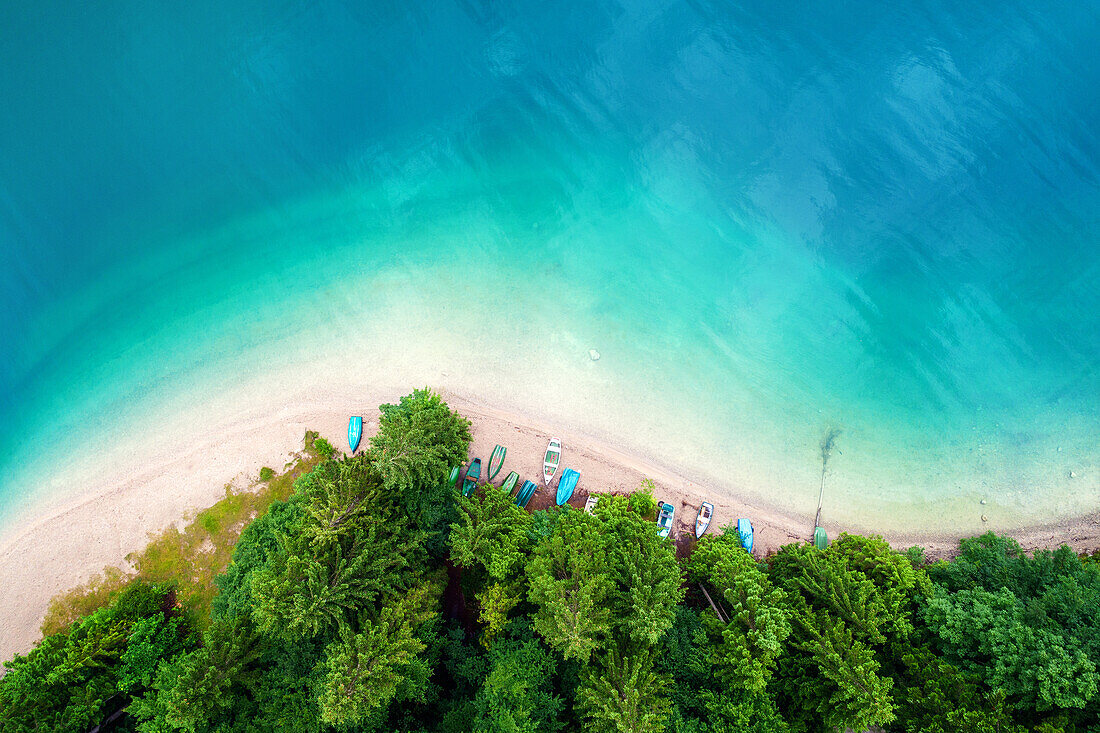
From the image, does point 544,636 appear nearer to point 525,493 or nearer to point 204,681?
point 525,493

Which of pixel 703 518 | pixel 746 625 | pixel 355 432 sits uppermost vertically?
pixel 703 518

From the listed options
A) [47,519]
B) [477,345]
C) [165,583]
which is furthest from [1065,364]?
[47,519]

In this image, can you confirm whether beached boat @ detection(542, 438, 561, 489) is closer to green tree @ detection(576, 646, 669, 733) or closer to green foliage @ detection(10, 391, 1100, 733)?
green foliage @ detection(10, 391, 1100, 733)

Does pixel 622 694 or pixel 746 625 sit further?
pixel 746 625

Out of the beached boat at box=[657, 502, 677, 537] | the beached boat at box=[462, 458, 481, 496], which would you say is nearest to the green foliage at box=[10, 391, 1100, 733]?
the beached boat at box=[657, 502, 677, 537]

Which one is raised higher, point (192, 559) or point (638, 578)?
point (638, 578)

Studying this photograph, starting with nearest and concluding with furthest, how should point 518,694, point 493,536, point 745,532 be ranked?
point 518,694 < point 493,536 < point 745,532

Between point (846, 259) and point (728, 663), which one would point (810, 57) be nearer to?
point (846, 259)

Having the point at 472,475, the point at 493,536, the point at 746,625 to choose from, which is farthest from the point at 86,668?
the point at 746,625
